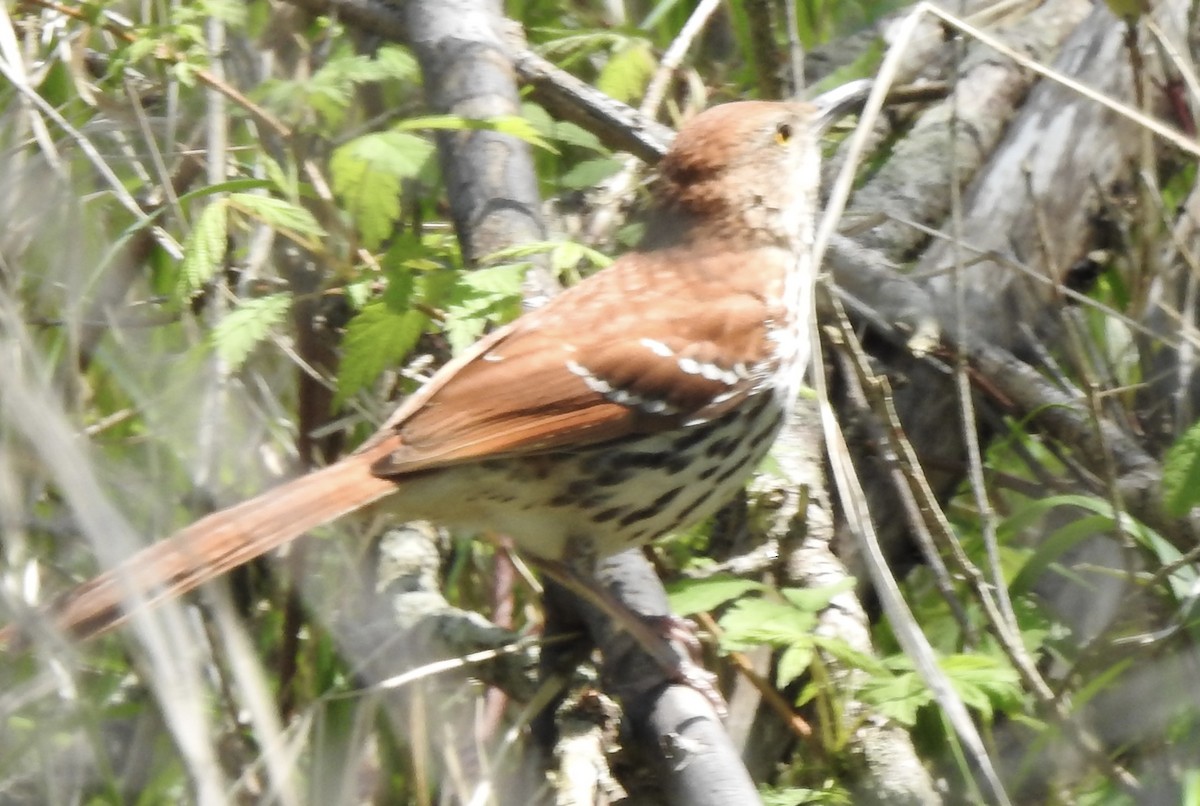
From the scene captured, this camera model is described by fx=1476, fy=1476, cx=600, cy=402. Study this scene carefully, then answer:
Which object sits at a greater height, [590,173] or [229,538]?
[590,173]

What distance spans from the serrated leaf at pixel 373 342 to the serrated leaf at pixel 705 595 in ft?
1.96

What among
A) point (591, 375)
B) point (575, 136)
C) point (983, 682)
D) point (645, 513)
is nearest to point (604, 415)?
point (591, 375)

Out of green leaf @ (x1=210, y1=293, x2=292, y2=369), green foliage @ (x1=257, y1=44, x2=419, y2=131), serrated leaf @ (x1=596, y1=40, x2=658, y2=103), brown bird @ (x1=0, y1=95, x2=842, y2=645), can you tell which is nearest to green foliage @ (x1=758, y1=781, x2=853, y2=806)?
brown bird @ (x1=0, y1=95, x2=842, y2=645)

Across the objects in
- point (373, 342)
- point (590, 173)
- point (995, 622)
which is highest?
point (590, 173)

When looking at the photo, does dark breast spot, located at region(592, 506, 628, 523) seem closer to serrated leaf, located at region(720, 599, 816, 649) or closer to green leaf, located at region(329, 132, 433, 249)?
serrated leaf, located at region(720, 599, 816, 649)

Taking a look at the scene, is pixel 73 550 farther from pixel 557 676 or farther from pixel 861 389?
pixel 861 389

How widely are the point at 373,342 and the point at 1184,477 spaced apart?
132 cm

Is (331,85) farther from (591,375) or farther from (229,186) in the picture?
(591,375)

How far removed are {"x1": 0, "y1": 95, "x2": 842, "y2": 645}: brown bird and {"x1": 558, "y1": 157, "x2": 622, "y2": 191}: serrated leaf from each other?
0.17 metres

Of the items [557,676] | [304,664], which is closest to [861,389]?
[557,676]

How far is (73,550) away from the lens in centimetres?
272

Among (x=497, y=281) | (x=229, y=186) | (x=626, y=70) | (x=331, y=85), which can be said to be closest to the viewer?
(x=497, y=281)

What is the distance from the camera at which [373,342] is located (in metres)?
2.32

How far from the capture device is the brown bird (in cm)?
246
